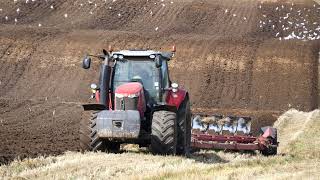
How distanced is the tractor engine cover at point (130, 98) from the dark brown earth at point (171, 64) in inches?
281

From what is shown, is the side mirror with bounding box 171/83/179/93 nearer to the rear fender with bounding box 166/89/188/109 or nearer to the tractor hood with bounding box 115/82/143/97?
the rear fender with bounding box 166/89/188/109

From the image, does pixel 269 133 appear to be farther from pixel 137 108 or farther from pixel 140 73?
pixel 137 108

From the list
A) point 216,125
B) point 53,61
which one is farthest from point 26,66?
point 216,125

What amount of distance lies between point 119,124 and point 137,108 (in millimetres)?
750

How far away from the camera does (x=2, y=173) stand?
969cm

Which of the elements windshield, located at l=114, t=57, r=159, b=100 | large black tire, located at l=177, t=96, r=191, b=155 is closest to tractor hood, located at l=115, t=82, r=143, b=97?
windshield, located at l=114, t=57, r=159, b=100

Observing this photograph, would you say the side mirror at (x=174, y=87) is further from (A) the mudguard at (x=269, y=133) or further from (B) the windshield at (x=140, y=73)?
(A) the mudguard at (x=269, y=133)

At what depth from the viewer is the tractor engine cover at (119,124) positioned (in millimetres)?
12336

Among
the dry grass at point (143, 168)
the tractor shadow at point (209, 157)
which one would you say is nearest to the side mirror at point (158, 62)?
the dry grass at point (143, 168)

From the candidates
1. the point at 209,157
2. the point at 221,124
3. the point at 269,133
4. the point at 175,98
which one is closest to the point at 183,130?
the point at 175,98

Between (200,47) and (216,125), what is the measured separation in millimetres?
16887

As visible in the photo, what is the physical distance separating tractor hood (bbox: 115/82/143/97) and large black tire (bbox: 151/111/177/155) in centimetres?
62

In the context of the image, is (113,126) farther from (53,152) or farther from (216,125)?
(216,125)

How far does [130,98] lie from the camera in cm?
1290
